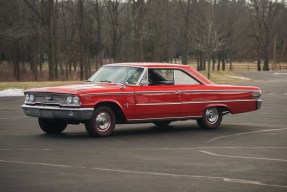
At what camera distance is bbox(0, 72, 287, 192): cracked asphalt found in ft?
23.7

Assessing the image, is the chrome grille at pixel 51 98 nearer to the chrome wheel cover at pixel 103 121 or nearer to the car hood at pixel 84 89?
the car hood at pixel 84 89

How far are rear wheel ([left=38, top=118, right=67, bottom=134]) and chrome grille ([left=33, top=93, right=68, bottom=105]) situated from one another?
0.76 metres

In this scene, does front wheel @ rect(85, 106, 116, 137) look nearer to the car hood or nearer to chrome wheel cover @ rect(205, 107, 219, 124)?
the car hood

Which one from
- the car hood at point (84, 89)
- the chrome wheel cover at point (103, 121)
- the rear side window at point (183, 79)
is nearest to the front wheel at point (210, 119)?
the rear side window at point (183, 79)

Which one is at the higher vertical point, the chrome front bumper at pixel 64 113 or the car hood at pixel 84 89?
the car hood at pixel 84 89

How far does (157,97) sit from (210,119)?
5.96 feet

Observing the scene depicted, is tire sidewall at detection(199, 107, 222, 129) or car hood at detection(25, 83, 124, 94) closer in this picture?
car hood at detection(25, 83, 124, 94)

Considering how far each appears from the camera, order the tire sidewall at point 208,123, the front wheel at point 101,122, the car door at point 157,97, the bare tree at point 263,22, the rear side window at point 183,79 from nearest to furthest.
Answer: the front wheel at point 101,122, the car door at point 157,97, the rear side window at point 183,79, the tire sidewall at point 208,123, the bare tree at point 263,22

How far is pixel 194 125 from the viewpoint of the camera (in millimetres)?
14992

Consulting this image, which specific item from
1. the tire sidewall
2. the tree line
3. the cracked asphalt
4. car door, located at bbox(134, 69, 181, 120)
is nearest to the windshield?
car door, located at bbox(134, 69, 181, 120)

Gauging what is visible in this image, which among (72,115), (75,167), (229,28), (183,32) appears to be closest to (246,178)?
(75,167)

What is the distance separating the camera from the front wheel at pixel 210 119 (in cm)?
1378

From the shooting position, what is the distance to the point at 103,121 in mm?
11984

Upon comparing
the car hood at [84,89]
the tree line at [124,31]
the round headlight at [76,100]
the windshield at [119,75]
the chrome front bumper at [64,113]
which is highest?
the tree line at [124,31]
